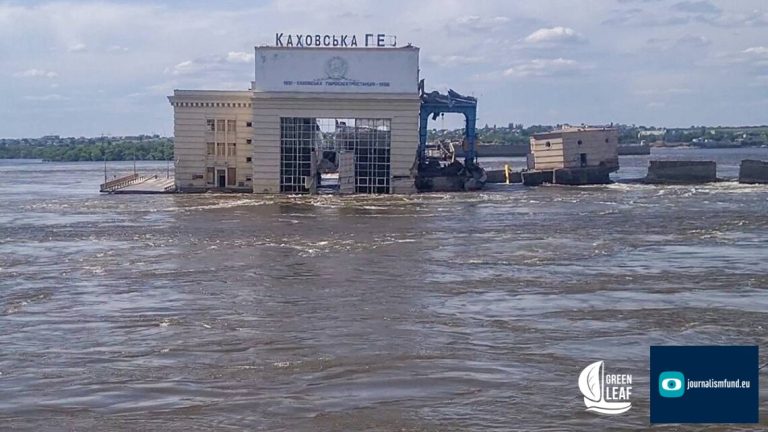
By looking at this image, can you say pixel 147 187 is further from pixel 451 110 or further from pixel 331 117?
pixel 451 110

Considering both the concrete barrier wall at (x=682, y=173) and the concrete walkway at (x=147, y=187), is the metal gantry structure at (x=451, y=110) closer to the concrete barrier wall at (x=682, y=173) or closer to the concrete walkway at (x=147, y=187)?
the concrete barrier wall at (x=682, y=173)

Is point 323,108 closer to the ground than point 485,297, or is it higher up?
higher up

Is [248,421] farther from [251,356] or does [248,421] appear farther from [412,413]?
[251,356]

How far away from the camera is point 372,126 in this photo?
66.2 metres

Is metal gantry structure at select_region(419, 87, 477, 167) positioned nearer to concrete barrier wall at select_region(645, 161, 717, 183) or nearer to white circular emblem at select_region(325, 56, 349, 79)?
white circular emblem at select_region(325, 56, 349, 79)

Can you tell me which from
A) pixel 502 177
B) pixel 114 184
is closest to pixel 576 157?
pixel 502 177

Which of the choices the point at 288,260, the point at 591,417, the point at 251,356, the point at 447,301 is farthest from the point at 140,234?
the point at 591,417

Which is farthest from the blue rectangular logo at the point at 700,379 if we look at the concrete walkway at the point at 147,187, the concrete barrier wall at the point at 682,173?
the concrete barrier wall at the point at 682,173

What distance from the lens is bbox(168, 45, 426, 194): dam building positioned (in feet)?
215

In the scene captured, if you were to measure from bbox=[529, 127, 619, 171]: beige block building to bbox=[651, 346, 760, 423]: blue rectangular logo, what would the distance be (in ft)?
212

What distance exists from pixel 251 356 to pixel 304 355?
87 cm

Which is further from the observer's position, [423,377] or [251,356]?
[251,356]

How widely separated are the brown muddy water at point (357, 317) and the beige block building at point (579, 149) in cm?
3075

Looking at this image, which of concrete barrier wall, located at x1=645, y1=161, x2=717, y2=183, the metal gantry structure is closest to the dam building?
the metal gantry structure
